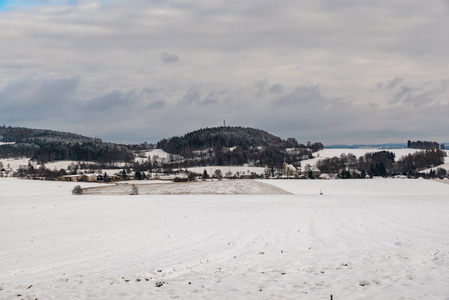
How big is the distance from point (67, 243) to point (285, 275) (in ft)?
49.4

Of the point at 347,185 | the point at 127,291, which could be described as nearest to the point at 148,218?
the point at 127,291

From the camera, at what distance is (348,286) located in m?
12.9

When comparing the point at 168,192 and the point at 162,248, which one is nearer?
the point at 162,248

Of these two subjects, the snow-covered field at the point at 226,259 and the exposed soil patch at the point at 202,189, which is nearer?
the snow-covered field at the point at 226,259

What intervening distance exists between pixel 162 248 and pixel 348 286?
1167 cm

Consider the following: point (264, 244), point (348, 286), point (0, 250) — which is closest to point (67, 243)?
point (0, 250)

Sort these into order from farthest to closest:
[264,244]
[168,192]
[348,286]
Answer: [168,192] < [264,244] < [348,286]

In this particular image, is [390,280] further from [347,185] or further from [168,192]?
[347,185]

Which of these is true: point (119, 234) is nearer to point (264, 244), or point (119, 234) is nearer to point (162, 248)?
point (162, 248)

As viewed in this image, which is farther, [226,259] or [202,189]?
[202,189]

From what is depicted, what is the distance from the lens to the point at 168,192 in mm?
77500

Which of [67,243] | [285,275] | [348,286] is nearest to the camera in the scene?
[348,286]

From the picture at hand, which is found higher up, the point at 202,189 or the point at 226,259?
the point at 226,259

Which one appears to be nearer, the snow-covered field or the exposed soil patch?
the snow-covered field
